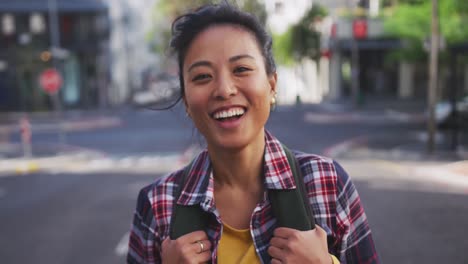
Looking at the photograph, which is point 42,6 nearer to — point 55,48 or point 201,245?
point 55,48

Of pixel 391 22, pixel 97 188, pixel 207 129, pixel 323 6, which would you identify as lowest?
pixel 97 188

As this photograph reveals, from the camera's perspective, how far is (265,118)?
1859 mm

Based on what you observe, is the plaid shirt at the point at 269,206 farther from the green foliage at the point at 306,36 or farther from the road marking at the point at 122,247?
the green foliage at the point at 306,36

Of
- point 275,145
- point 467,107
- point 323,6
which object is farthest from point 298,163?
point 323,6

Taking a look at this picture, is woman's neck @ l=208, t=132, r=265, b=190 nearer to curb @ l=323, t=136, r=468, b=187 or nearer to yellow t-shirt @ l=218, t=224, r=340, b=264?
yellow t-shirt @ l=218, t=224, r=340, b=264

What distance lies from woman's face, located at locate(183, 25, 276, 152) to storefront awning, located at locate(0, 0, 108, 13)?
140 feet

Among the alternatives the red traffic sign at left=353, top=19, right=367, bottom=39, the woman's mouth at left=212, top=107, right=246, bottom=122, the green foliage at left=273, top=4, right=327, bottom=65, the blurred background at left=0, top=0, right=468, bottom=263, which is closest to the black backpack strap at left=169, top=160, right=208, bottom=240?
the woman's mouth at left=212, top=107, right=246, bottom=122

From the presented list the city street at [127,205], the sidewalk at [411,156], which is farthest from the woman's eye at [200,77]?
the sidewalk at [411,156]

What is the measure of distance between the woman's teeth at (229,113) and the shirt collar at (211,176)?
209mm

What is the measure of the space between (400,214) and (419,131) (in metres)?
13.2

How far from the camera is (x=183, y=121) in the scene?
2902 centimetres

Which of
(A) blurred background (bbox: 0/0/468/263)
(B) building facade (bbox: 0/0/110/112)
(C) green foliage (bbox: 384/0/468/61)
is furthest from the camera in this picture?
(B) building facade (bbox: 0/0/110/112)

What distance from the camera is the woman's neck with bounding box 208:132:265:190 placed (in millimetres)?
1884

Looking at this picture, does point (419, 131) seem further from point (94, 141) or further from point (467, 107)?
point (94, 141)
